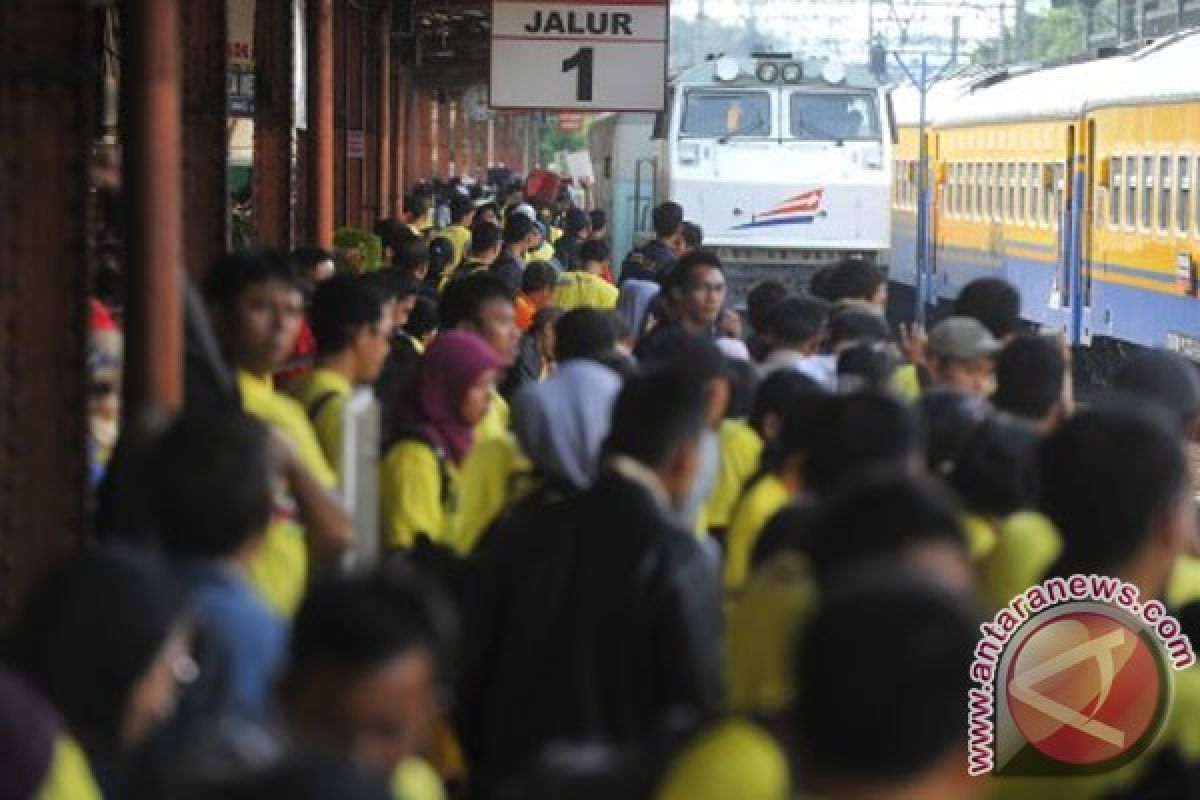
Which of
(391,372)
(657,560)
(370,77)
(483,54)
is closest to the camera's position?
Answer: (657,560)

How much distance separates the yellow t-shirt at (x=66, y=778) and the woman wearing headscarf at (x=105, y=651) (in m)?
0.06

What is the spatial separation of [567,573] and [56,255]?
233 cm

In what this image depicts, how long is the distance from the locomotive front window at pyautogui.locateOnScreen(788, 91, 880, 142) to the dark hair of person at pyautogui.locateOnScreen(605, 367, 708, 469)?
2043cm

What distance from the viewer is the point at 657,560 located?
5.39 m

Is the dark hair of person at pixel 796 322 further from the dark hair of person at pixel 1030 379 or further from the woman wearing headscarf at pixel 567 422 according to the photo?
the woman wearing headscarf at pixel 567 422

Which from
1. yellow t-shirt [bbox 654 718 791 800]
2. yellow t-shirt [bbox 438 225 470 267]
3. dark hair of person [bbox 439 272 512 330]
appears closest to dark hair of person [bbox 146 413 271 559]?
yellow t-shirt [bbox 654 718 791 800]

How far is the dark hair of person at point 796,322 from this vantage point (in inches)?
374

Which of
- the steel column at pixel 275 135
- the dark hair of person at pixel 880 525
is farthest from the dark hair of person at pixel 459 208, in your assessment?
the dark hair of person at pixel 880 525

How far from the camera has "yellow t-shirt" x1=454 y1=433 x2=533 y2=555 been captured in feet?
22.9

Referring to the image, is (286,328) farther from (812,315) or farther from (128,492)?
(812,315)

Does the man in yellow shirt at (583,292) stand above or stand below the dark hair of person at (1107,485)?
below

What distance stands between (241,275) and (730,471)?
53.9 inches

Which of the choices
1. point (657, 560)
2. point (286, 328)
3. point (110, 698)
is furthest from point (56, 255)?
point (110, 698)

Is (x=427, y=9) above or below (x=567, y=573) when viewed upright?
above
